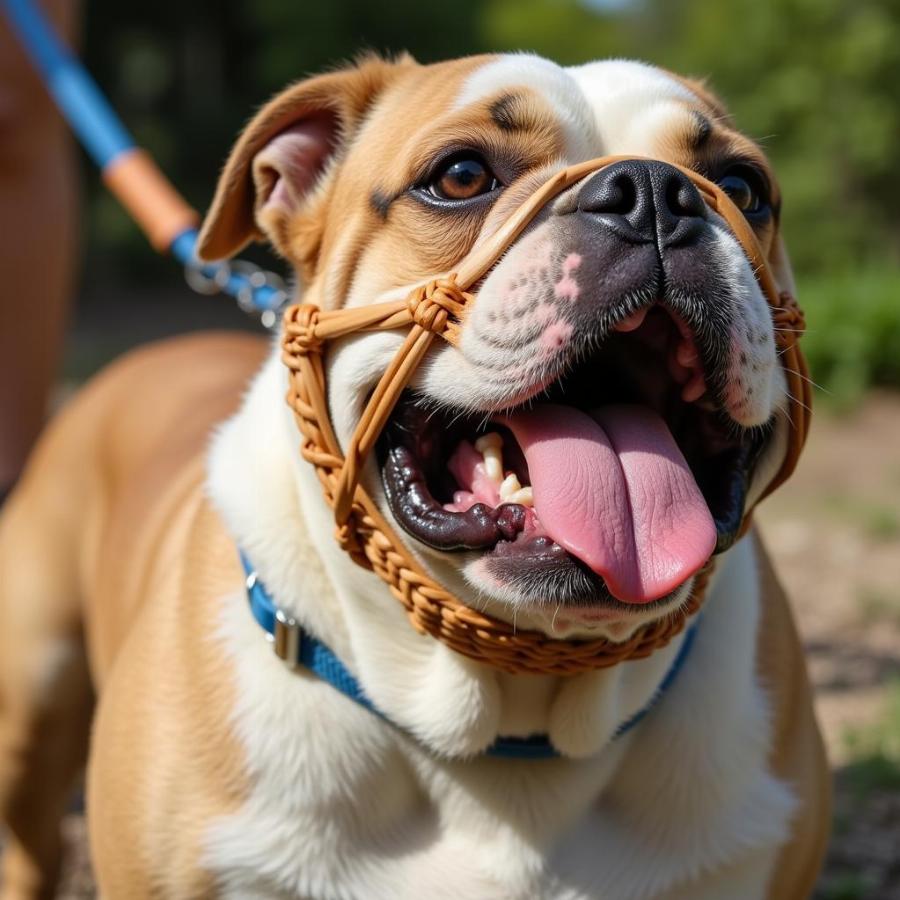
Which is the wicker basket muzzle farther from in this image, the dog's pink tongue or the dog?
the dog's pink tongue

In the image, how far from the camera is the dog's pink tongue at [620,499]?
2.16m

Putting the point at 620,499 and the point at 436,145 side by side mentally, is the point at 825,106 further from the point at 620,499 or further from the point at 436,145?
the point at 620,499

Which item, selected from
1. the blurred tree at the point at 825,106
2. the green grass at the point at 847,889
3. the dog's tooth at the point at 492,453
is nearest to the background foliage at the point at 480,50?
the blurred tree at the point at 825,106

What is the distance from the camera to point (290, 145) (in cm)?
281

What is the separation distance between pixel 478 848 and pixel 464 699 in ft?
0.95

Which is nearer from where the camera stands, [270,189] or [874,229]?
[270,189]

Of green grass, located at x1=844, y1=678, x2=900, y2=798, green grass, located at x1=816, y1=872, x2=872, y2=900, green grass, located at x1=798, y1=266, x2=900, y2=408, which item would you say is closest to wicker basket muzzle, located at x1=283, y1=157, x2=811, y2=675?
green grass, located at x1=816, y1=872, x2=872, y2=900

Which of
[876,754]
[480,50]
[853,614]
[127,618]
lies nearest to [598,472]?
[127,618]

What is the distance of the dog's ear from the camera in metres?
2.76

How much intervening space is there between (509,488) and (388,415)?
0.79 feet

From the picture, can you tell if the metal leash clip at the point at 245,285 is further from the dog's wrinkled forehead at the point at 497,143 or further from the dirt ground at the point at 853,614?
the dirt ground at the point at 853,614

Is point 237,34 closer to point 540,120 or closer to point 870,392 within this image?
point 870,392

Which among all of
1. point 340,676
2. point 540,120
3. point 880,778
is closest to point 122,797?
point 340,676

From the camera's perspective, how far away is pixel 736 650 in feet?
8.79
